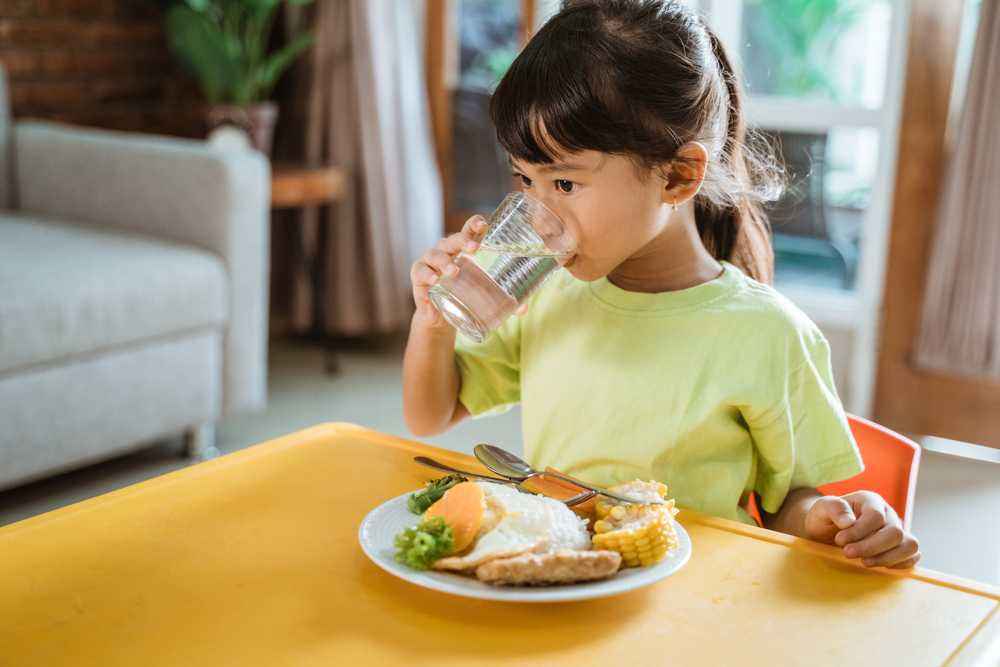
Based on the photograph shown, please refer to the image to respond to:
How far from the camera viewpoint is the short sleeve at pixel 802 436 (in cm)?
110

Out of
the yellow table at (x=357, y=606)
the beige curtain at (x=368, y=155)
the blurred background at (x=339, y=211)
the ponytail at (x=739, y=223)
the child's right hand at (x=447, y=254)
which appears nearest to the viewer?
the yellow table at (x=357, y=606)

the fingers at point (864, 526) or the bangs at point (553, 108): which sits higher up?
the bangs at point (553, 108)

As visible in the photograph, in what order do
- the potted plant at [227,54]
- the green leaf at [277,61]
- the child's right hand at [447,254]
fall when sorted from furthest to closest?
the green leaf at [277,61] → the potted plant at [227,54] → the child's right hand at [447,254]

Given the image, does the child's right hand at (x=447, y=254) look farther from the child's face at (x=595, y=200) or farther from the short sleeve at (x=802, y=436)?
the short sleeve at (x=802, y=436)

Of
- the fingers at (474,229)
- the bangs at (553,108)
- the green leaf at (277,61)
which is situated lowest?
the fingers at (474,229)

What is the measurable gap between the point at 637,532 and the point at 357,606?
0.68 ft

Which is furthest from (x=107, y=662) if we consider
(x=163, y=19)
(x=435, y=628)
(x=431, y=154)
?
(x=163, y=19)

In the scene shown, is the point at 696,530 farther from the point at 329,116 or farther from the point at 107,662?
the point at 329,116

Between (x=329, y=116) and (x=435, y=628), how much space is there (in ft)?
9.61

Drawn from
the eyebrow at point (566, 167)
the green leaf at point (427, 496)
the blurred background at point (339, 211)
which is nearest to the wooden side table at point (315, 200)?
the blurred background at point (339, 211)

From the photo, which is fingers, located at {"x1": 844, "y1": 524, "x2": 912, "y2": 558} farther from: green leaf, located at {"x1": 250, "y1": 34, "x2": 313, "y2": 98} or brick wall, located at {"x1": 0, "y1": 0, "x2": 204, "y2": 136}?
brick wall, located at {"x1": 0, "y1": 0, "x2": 204, "y2": 136}

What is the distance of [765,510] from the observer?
114 centimetres

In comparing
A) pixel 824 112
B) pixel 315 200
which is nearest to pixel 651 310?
pixel 824 112

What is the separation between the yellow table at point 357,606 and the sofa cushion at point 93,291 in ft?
4.57
